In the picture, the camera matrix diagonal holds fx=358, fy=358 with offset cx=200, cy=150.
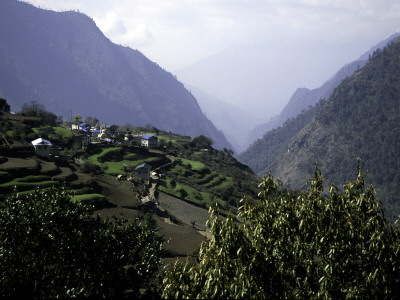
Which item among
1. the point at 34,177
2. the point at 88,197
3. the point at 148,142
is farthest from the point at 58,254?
the point at 148,142

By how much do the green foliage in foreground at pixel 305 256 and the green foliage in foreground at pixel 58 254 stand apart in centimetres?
584

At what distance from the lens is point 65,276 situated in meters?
16.7

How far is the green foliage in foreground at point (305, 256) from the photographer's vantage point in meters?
10.6

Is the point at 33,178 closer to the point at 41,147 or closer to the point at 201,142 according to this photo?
the point at 41,147

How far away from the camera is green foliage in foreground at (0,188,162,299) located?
51.6ft

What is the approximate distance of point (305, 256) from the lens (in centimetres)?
1123


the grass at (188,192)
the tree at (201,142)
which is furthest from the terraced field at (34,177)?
the tree at (201,142)

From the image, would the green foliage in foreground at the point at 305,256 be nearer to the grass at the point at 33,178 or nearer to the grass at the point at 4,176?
the grass at the point at 4,176

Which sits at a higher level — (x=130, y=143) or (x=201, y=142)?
(x=130, y=143)

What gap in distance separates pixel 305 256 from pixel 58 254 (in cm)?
1163

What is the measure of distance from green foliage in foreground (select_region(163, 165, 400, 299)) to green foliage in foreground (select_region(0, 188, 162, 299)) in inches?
230

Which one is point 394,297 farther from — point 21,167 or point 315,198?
point 21,167

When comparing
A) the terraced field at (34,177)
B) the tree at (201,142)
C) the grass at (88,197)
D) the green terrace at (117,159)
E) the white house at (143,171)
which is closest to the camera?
the terraced field at (34,177)

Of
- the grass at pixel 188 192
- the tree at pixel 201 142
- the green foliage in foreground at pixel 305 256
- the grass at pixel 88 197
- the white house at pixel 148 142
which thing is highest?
the green foliage in foreground at pixel 305 256
